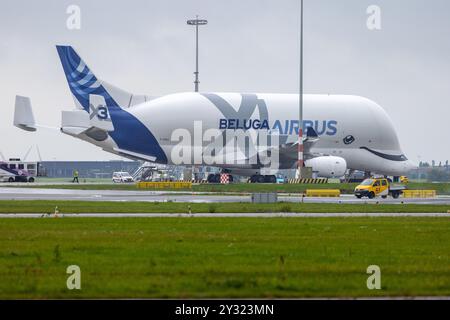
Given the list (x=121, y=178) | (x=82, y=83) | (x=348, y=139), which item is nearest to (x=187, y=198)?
(x=82, y=83)

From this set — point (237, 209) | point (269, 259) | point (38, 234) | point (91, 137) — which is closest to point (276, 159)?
point (91, 137)

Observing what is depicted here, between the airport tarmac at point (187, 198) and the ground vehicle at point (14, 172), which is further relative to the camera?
the ground vehicle at point (14, 172)

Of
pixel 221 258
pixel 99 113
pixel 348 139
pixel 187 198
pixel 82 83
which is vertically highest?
pixel 82 83

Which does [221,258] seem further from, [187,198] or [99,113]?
[99,113]

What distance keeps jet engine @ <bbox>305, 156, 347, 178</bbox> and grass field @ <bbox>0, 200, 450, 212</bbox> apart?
1739 inches

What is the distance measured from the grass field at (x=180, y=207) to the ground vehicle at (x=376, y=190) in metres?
12.8

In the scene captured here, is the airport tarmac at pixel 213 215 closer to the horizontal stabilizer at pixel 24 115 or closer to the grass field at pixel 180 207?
the grass field at pixel 180 207

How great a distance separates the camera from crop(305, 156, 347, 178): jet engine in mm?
102125

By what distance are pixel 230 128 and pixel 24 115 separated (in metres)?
19.3

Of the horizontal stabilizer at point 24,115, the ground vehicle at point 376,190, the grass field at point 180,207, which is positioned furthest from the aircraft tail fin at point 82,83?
the grass field at point 180,207

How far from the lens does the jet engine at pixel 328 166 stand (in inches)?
4021

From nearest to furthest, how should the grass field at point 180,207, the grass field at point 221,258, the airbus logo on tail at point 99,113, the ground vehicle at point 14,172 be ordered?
the grass field at point 221,258 < the grass field at point 180,207 < the airbus logo on tail at point 99,113 < the ground vehicle at point 14,172

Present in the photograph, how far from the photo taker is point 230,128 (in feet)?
335
